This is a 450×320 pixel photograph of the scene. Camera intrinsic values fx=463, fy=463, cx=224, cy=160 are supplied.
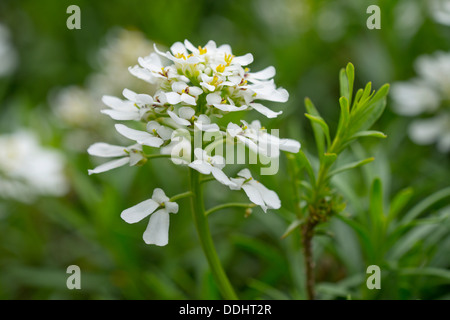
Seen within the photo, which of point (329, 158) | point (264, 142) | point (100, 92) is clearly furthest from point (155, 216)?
point (100, 92)

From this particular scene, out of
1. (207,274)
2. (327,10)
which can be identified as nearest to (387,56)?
(327,10)

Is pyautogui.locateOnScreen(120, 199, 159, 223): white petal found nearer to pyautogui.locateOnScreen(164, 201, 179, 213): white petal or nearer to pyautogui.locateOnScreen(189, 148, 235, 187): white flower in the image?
pyautogui.locateOnScreen(164, 201, 179, 213): white petal

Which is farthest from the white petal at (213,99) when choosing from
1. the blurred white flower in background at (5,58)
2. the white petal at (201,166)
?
the blurred white flower in background at (5,58)

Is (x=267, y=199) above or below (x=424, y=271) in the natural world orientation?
above

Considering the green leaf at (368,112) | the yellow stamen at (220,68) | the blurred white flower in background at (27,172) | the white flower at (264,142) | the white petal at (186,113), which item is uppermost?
the blurred white flower in background at (27,172)

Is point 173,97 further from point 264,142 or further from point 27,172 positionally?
point 27,172

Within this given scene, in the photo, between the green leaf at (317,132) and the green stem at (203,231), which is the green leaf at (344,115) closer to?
the green leaf at (317,132)

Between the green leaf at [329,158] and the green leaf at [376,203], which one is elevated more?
the green leaf at [329,158]

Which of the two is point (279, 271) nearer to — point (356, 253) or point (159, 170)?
point (356, 253)
